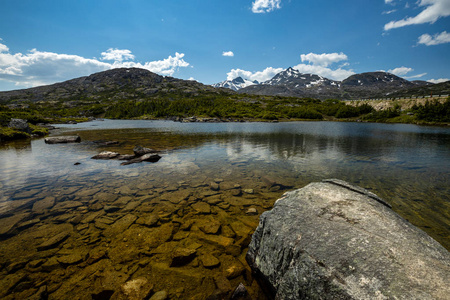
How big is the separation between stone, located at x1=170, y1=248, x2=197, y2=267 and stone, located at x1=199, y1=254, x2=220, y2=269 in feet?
1.23

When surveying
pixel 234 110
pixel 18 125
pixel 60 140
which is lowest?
pixel 60 140

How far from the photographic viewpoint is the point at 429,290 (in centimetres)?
295

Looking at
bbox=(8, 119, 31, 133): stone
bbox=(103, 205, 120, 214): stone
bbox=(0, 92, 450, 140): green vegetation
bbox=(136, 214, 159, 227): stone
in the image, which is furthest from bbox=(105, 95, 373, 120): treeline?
bbox=(136, 214, 159, 227): stone

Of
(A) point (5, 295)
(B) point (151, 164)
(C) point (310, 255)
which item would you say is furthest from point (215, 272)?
(B) point (151, 164)

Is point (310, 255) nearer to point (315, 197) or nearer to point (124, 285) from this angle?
point (315, 197)

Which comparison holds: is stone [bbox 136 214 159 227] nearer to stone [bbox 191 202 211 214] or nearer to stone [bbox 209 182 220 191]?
stone [bbox 191 202 211 214]

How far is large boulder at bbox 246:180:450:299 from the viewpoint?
3216mm

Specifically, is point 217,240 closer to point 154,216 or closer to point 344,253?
point 154,216

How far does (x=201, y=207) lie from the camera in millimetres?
10500

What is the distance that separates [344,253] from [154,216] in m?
8.50

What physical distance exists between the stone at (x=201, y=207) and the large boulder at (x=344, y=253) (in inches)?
162

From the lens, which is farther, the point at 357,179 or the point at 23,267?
the point at 357,179

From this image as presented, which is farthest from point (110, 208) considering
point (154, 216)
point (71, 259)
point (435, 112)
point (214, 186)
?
point (435, 112)

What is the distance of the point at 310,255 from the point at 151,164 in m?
18.1
